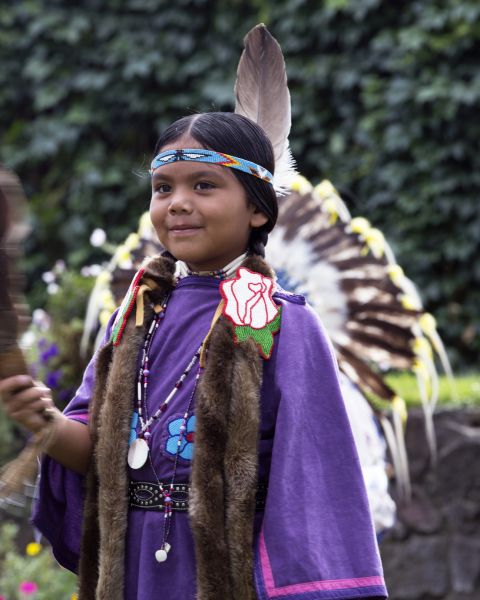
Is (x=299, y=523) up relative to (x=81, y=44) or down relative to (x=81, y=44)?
down

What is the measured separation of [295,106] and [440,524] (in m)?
2.63

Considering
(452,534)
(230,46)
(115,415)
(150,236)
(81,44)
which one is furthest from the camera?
(81,44)

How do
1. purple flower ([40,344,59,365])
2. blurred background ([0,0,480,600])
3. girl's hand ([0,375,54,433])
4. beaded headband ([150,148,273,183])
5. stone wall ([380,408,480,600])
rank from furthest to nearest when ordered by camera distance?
blurred background ([0,0,480,600]) → purple flower ([40,344,59,365]) → stone wall ([380,408,480,600]) → beaded headband ([150,148,273,183]) → girl's hand ([0,375,54,433])

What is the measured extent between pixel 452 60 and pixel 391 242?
0.99 meters

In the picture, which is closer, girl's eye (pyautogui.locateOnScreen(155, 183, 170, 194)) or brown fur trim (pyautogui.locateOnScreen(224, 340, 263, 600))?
brown fur trim (pyautogui.locateOnScreen(224, 340, 263, 600))

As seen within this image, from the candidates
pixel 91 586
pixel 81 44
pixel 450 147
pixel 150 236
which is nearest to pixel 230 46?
pixel 81 44

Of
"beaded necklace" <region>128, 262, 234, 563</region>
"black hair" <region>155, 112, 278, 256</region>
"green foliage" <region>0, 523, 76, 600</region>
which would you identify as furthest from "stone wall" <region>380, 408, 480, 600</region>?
"beaded necklace" <region>128, 262, 234, 563</region>

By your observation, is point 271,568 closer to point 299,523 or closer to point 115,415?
point 299,523

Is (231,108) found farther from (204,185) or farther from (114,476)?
(114,476)

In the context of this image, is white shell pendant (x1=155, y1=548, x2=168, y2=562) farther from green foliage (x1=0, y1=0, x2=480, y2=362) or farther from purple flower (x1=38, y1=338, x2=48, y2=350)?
green foliage (x1=0, y1=0, x2=480, y2=362)

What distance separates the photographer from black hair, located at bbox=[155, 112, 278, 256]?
73.5 inches

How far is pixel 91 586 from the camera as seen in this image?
1.84m

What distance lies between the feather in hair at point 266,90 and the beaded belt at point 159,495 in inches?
33.3

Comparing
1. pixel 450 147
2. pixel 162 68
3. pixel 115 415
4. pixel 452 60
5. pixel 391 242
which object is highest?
pixel 162 68
